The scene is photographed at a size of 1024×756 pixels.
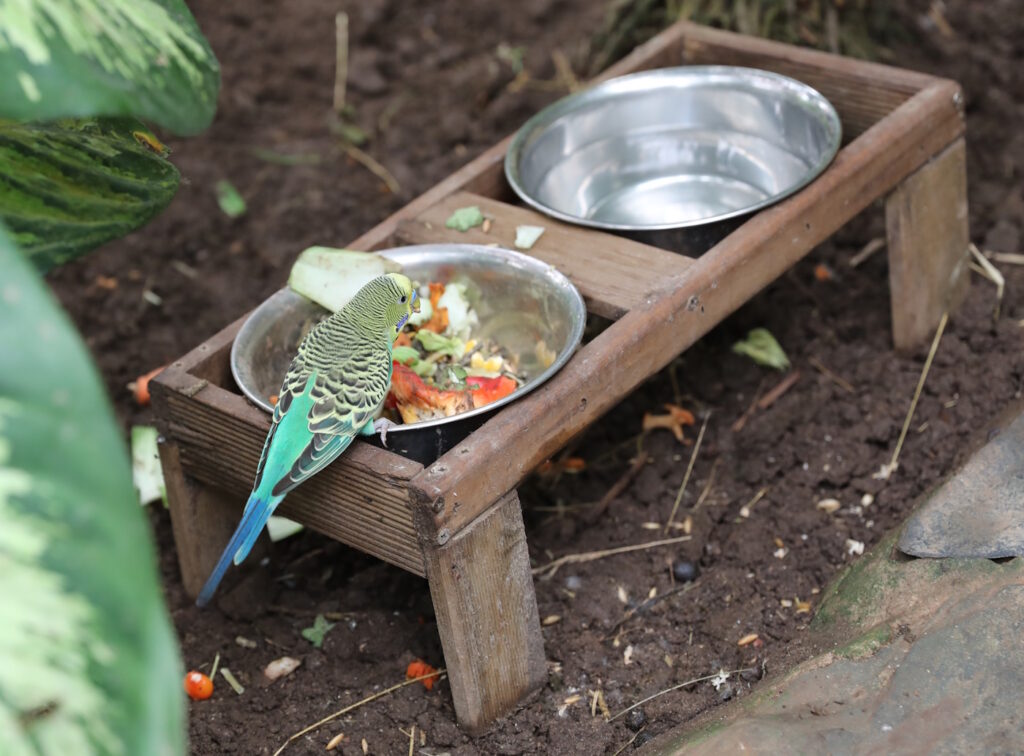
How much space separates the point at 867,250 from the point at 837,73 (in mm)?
579

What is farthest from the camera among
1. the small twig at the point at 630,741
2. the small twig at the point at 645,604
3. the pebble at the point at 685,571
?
the pebble at the point at 685,571

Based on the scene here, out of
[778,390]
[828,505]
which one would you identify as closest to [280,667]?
[828,505]

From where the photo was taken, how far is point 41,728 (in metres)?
0.97

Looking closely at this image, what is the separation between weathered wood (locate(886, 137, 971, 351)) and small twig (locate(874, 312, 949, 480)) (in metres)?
0.02

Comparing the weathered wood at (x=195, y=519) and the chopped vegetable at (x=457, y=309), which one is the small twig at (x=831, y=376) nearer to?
the chopped vegetable at (x=457, y=309)

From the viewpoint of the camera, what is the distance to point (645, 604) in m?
2.57

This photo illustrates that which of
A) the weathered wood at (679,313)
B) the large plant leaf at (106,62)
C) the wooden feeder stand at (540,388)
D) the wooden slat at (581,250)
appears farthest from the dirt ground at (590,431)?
the large plant leaf at (106,62)

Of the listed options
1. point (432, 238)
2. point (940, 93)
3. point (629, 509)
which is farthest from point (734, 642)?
point (940, 93)

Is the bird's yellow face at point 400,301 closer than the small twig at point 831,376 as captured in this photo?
Yes

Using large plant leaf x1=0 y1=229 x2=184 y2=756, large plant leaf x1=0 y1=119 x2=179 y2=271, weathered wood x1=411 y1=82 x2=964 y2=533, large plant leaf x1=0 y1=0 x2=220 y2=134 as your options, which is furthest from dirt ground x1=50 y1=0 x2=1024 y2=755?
large plant leaf x1=0 y1=229 x2=184 y2=756

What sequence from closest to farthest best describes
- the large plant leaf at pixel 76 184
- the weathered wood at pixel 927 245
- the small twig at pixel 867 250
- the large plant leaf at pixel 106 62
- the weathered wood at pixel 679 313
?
1. the large plant leaf at pixel 106 62
2. the large plant leaf at pixel 76 184
3. the weathered wood at pixel 679 313
4. the weathered wood at pixel 927 245
5. the small twig at pixel 867 250

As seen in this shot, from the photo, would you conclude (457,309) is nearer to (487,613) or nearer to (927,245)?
(487,613)

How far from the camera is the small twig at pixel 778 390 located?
10.0 feet

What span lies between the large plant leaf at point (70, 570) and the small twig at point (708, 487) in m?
1.94
